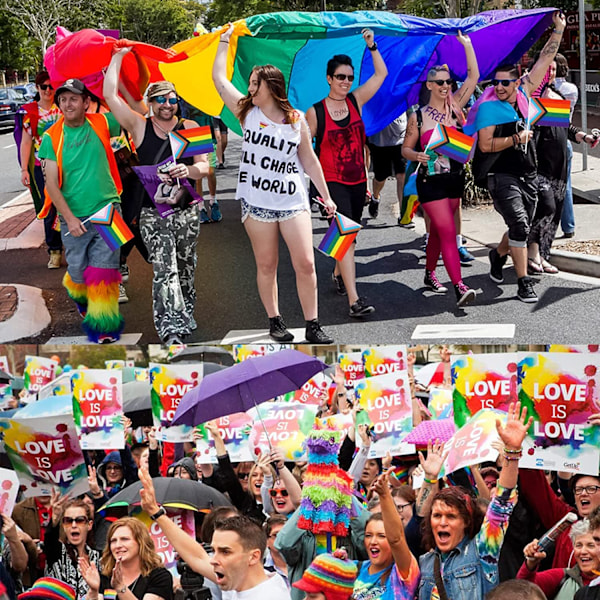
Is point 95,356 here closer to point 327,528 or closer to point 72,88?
point 327,528

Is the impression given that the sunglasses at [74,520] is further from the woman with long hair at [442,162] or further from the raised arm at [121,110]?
the woman with long hair at [442,162]

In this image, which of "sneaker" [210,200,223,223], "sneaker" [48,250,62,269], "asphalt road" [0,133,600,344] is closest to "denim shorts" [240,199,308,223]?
"asphalt road" [0,133,600,344]

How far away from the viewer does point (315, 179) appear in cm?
682

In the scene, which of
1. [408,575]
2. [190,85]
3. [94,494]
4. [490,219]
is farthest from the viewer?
[490,219]

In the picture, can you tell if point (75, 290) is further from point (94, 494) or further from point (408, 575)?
point (408, 575)

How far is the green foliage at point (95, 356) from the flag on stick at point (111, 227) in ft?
6.72

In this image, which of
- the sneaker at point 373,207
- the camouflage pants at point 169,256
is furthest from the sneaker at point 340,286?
the sneaker at point 373,207

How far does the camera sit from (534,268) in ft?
27.2

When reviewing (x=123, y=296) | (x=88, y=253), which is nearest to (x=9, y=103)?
(x=123, y=296)

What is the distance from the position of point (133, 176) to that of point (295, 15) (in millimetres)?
1660

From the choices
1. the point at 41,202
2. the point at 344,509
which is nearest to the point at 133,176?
the point at 41,202

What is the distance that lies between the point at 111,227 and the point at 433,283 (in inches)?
102

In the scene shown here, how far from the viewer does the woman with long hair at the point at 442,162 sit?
301 inches

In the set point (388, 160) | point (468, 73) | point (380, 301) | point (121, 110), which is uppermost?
point (468, 73)
